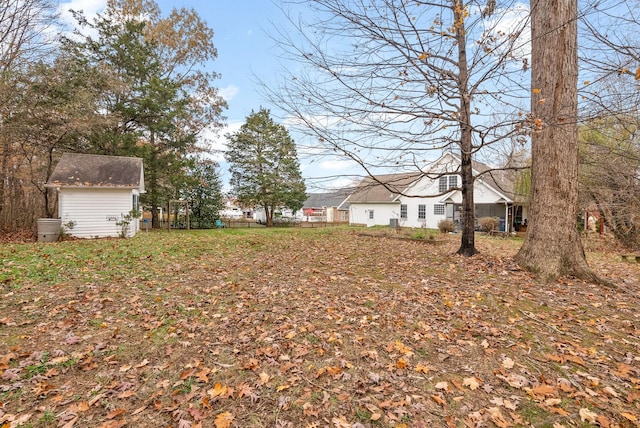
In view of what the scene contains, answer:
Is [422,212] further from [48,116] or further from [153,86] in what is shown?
[48,116]

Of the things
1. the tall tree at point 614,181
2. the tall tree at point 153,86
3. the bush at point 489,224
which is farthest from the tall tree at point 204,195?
the tall tree at point 614,181

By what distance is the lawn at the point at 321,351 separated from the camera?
2.51 meters

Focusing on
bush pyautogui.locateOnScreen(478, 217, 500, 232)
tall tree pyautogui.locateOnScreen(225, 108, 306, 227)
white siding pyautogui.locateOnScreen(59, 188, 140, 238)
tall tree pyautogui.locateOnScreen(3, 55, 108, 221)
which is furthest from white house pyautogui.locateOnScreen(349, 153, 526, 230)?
tall tree pyautogui.locateOnScreen(3, 55, 108, 221)

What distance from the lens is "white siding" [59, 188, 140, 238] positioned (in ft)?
41.3

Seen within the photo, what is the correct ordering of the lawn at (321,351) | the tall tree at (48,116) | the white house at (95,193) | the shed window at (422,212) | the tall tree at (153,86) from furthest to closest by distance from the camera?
the shed window at (422,212), the tall tree at (153,86), the tall tree at (48,116), the white house at (95,193), the lawn at (321,351)

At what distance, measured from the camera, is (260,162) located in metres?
Answer: 24.9

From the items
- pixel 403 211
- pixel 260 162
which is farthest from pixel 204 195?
pixel 403 211

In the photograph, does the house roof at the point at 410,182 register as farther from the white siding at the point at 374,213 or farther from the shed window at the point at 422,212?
the shed window at the point at 422,212

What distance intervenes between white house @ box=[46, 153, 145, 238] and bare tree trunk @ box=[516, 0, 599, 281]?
48.7ft

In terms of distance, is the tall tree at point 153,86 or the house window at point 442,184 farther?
the house window at point 442,184

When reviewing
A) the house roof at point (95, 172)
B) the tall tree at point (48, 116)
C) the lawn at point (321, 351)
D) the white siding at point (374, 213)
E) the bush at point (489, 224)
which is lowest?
the lawn at point (321, 351)

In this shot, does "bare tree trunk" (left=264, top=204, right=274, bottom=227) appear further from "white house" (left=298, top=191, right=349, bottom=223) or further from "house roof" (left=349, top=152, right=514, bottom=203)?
"white house" (left=298, top=191, right=349, bottom=223)

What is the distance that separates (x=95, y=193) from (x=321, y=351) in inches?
557

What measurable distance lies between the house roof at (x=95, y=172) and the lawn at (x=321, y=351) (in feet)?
27.4
